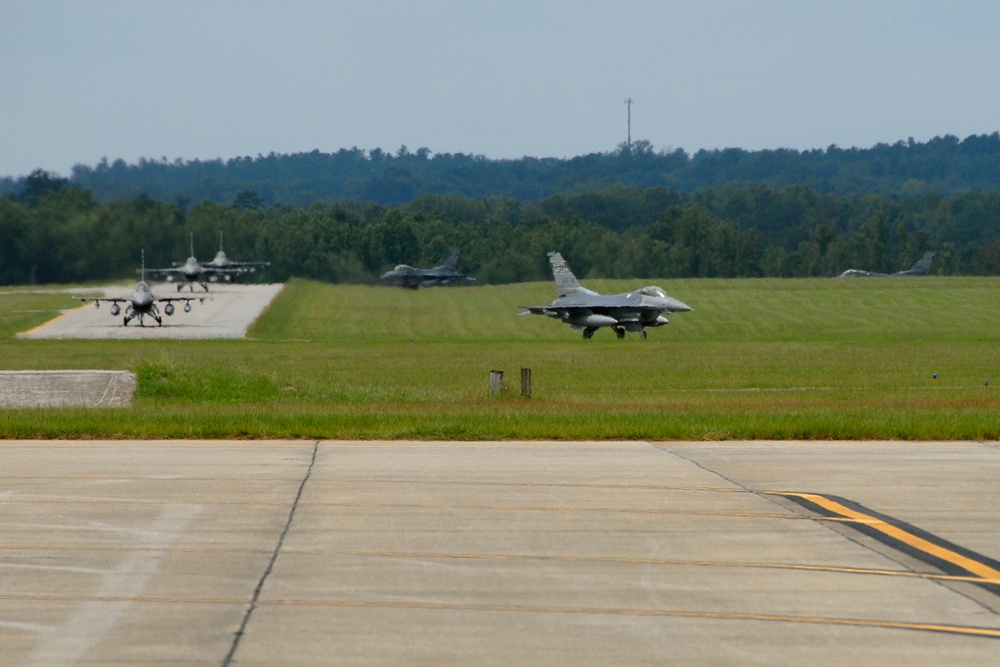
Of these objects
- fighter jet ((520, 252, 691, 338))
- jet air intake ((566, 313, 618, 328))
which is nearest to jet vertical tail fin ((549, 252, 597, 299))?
fighter jet ((520, 252, 691, 338))

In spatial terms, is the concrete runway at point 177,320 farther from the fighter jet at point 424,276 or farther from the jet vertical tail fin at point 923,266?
the jet vertical tail fin at point 923,266

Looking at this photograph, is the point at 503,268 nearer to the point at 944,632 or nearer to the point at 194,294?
the point at 194,294

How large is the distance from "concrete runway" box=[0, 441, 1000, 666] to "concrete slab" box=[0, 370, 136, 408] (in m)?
9.90

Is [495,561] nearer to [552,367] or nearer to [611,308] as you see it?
[552,367]

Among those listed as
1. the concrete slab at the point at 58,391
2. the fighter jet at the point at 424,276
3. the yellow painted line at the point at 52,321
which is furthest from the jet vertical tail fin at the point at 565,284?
the fighter jet at the point at 424,276

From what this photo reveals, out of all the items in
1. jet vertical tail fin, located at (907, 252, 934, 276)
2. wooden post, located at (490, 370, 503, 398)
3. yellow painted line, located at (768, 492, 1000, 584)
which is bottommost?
jet vertical tail fin, located at (907, 252, 934, 276)

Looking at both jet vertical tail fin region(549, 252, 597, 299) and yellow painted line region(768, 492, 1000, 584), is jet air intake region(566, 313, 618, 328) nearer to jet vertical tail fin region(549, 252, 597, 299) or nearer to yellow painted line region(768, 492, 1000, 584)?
jet vertical tail fin region(549, 252, 597, 299)

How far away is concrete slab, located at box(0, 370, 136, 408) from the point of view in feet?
87.9

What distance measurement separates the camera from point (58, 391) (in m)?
26.9

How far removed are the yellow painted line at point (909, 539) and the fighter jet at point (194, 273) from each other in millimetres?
82022

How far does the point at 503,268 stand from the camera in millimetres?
167625

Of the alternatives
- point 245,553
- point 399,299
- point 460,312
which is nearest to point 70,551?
point 245,553

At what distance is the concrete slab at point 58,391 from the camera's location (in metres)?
26.8

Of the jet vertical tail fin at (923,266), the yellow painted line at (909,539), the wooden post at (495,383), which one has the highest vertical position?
the yellow painted line at (909,539)
